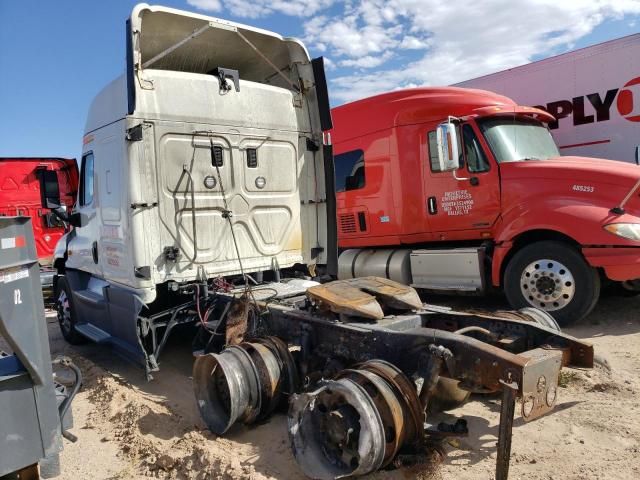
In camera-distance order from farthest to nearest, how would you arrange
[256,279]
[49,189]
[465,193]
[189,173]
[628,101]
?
[628,101], [465,193], [49,189], [256,279], [189,173]

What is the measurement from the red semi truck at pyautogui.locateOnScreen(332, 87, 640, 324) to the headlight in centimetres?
1

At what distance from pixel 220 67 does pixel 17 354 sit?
4.00 meters

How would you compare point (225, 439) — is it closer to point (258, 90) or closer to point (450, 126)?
point (258, 90)

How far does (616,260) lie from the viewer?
18.9ft

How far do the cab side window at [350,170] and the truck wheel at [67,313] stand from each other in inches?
175

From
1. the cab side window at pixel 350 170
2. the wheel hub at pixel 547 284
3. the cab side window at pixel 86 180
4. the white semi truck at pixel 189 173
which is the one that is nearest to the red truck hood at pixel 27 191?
the cab side window at pixel 86 180

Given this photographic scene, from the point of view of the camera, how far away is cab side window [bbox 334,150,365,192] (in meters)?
8.48

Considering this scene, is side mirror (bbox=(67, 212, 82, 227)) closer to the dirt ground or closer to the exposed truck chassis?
the dirt ground

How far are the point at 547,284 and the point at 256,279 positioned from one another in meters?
3.41

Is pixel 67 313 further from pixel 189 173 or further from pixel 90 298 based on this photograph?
pixel 189 173

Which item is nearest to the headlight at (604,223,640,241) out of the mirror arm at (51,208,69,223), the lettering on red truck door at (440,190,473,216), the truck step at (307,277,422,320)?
the lettering on red truck door at (440,190,473,216)

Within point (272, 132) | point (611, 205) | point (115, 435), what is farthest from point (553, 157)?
point (115, 435)

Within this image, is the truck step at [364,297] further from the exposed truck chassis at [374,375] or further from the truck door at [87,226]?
the truck door at [87,226]

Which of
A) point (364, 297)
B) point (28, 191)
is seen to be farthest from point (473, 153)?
point (28, 191)
